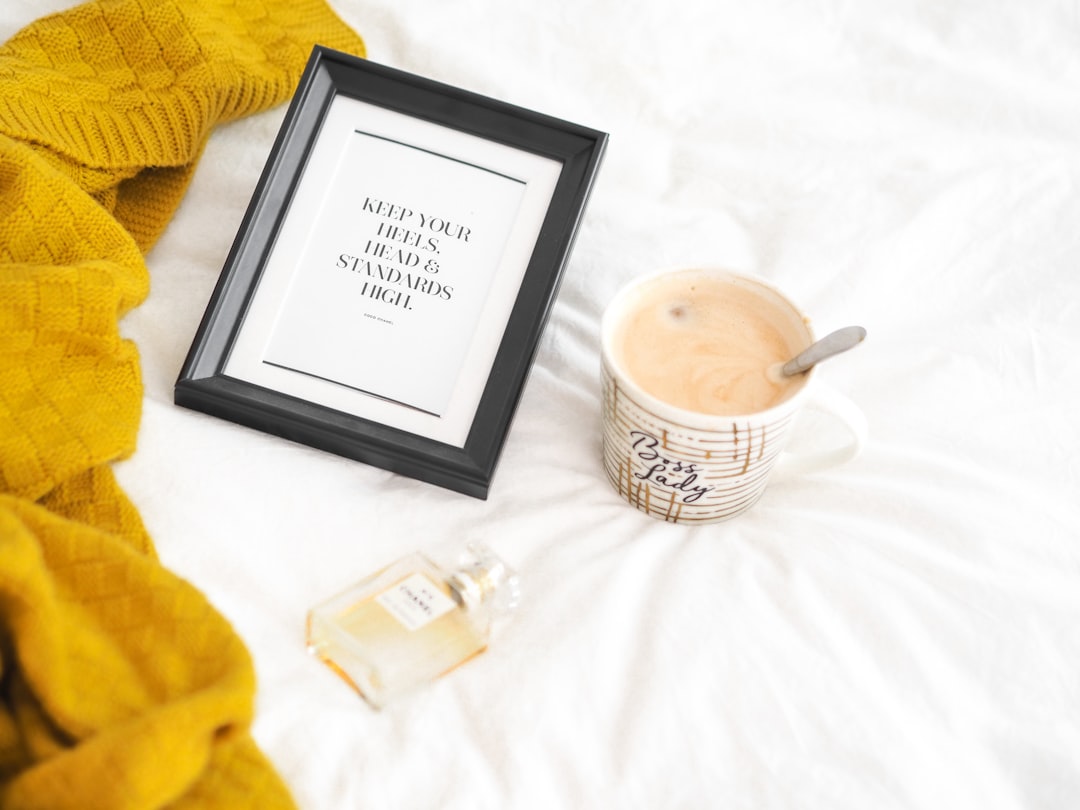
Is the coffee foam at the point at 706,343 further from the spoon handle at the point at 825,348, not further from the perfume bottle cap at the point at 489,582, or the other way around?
the perfume bottle cap at the point at 489,582

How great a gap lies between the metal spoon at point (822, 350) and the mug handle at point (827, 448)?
18 mm

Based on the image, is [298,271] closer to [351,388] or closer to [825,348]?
[351,388]

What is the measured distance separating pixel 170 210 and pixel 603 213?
1.13 ft

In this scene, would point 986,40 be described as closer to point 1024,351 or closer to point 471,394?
point 1024,351

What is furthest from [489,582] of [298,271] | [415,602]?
[298,271]

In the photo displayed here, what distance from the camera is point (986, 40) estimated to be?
0.99 meters

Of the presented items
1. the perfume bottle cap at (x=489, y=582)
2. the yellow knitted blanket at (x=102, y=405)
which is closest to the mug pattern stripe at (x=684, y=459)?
the perfume bottle cap at (x=489, y=582)

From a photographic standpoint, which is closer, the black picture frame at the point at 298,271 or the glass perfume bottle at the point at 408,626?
the glass perfume bottle at the point at 408,626

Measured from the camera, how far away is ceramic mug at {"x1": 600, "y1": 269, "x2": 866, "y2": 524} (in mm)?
655

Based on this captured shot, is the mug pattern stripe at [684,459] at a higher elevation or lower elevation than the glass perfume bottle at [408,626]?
higher

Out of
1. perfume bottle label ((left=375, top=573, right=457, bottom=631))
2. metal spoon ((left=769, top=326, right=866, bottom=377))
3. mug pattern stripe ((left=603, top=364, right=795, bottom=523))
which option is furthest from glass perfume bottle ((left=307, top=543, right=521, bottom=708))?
metal spoon ((left=769, top=326, right=866, bottom=377))

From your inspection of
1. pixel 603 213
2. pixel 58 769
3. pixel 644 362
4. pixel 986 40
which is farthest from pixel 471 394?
pixel 986 40

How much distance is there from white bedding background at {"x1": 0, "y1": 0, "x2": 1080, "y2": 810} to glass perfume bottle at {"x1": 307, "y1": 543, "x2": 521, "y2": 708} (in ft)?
0.05

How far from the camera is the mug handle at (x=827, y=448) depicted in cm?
69
